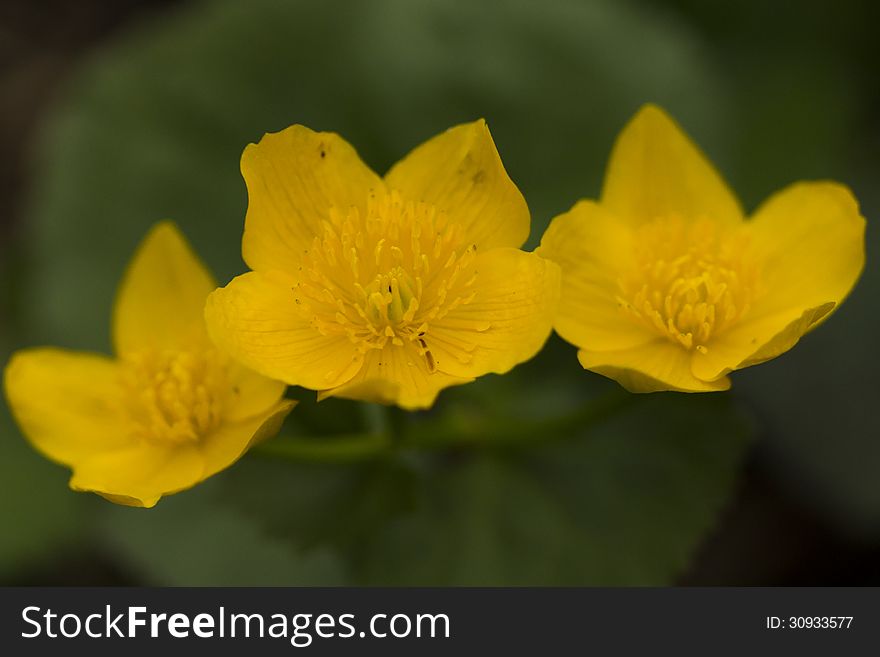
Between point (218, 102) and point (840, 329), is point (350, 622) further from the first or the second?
point (840, 329)

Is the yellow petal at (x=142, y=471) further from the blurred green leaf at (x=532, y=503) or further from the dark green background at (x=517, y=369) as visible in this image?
the blurred green leaf at (x=532, y=503)

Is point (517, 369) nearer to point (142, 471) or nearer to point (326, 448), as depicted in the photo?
point (326, 448)

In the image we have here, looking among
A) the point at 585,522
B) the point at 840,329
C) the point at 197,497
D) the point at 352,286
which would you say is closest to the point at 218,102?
the point at 197,497

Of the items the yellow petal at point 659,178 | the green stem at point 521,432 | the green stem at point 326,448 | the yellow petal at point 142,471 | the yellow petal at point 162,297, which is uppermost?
the yellow petal at point 659,178

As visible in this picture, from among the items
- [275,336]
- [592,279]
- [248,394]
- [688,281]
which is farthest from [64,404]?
[688,281]

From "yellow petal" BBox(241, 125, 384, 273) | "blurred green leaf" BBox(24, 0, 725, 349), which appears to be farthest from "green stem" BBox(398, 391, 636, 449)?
"blurred green leaf" BBox(24, 0, 725, 349)

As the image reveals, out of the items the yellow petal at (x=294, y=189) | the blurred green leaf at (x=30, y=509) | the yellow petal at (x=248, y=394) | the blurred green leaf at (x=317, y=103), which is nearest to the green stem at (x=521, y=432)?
the yellow petal at (x=248, y=394)
